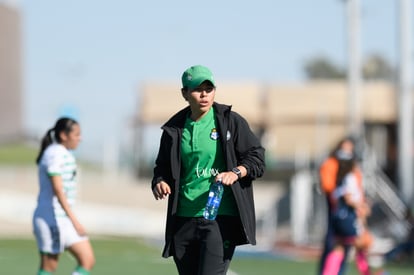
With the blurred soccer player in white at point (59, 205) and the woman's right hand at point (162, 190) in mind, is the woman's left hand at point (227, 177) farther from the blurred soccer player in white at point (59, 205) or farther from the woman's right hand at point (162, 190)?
the blurred soccer player in white at point (59, 205)

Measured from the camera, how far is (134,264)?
63.9 feet

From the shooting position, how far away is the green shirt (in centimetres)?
816

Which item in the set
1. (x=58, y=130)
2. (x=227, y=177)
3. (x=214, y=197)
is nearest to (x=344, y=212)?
(x=58, y=130)

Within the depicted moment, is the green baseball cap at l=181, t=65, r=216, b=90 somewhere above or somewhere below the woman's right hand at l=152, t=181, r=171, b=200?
above

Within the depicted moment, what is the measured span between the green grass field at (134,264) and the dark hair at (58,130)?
17.2 feet

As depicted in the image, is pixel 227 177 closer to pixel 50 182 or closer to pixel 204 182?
pixel 204 182

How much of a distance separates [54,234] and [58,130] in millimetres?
894

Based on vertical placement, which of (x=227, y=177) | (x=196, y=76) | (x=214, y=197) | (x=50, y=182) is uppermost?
(x=196, y=76)

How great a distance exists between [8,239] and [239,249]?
17.6 ft

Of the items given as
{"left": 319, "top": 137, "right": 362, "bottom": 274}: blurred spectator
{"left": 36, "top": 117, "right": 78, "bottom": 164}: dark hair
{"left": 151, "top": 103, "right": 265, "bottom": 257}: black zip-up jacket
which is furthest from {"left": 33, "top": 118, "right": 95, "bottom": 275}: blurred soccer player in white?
{"left": 319, "top": 137, "right": 362, "bottom": 274}: blurred spectator

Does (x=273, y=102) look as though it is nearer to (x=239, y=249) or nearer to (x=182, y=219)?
(x=239, y=249)

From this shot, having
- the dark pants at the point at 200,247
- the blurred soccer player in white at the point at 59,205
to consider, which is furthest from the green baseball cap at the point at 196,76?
the blurred soccer player in white at the point at 59,205

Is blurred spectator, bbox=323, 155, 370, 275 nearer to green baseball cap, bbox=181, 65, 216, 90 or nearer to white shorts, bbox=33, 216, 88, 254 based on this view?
white shorts, bbox=33, 216, 88, 254

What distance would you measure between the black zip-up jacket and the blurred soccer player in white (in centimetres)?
266
